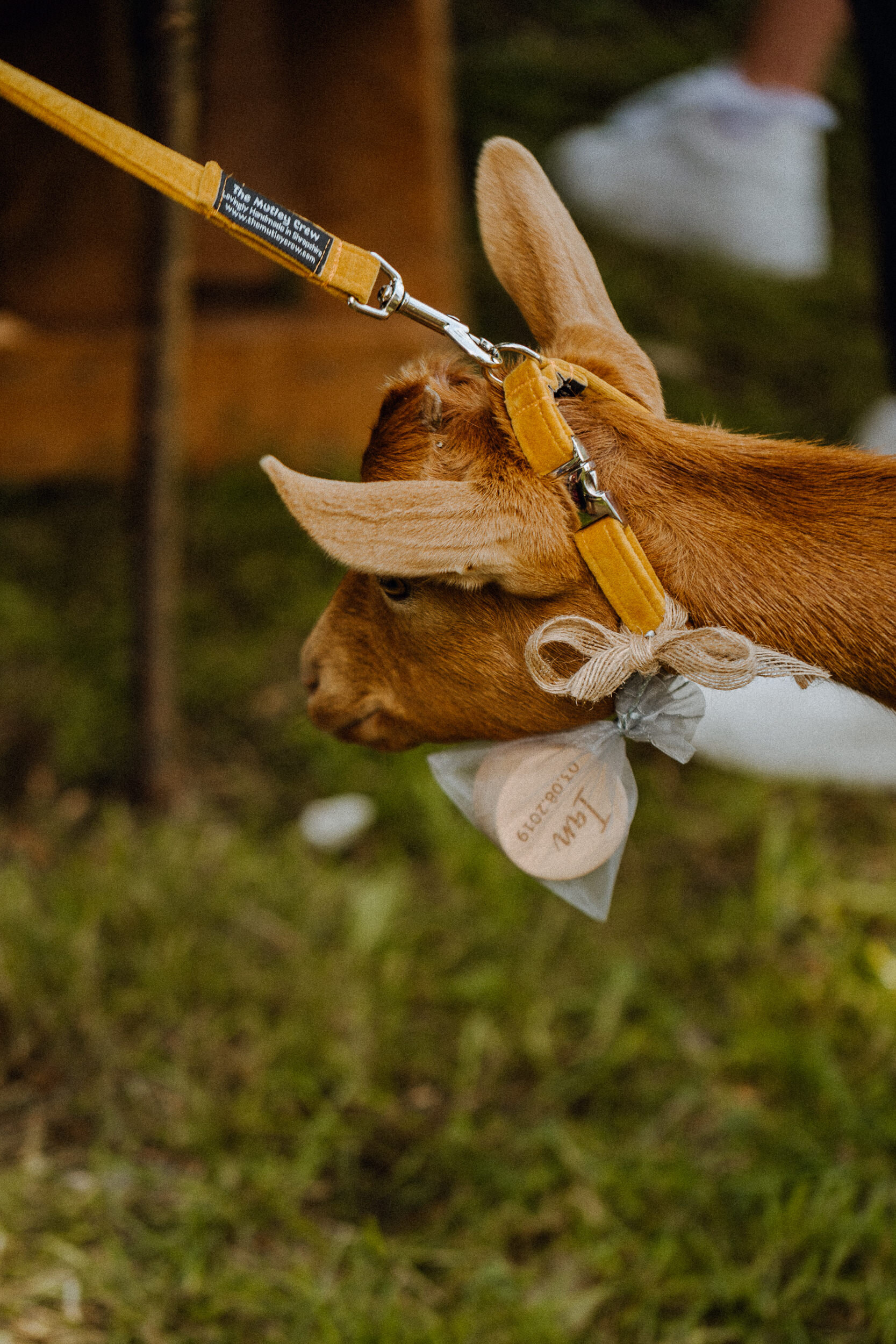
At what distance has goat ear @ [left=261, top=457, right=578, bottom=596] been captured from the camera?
130cm

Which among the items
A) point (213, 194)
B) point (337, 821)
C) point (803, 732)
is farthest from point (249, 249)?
point (213, 194)

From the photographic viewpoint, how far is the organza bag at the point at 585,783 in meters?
1.51

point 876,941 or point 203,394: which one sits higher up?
point 203,394

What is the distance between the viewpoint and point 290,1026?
2574 millimetres

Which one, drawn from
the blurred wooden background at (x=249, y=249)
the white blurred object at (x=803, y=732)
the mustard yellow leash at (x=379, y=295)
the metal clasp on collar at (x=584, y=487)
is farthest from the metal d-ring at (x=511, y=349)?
the blurred wooden background at (x=249, y=249)

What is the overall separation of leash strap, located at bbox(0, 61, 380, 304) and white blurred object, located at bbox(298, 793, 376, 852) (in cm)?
190

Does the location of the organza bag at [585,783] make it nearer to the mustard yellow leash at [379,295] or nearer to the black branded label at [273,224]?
the mustard yellow leash at [379,295]

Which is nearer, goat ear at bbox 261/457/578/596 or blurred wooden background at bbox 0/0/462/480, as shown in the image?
goat ear at bbox 261/457/578/596

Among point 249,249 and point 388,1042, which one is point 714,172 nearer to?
point 249,249

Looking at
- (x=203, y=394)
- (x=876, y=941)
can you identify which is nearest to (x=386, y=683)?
(x=876, y=941)

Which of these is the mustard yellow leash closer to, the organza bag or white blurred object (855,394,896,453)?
the organza bag

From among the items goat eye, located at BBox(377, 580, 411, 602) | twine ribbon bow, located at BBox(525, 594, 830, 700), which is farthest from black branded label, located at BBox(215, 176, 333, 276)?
twine ribbon bow, located at BBox(525, 594, 830, 700)

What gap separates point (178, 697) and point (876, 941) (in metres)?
2.23

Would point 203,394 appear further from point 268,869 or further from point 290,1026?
point 290,1026
